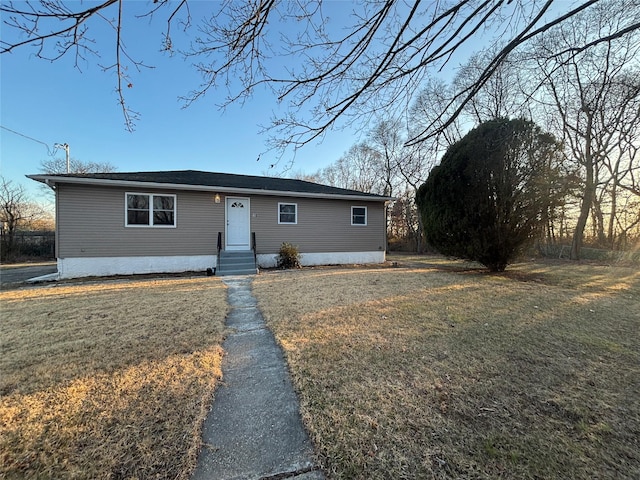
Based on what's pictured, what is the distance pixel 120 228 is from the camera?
351 inches

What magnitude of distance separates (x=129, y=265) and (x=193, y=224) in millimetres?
2373

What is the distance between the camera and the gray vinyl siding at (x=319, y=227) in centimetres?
1084

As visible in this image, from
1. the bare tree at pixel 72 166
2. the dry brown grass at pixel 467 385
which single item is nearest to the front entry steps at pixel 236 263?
the dry brown grass at pixel 467 385

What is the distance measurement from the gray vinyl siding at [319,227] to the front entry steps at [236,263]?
0.81m

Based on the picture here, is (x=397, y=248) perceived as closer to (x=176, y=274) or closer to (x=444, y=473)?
(x=176, y=274)

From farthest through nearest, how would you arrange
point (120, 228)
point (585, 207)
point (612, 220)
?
point (612, 220), point (585, 207), point (120, 228)

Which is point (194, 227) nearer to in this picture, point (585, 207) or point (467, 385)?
point (467, 385)

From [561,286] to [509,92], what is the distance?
518 centimetres

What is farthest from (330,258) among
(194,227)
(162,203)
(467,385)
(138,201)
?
(467,385)

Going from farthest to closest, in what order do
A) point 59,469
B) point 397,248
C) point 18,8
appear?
point 397,248 < point 18,8 < point 59,469

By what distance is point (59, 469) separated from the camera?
1.51m

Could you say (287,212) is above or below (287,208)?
below

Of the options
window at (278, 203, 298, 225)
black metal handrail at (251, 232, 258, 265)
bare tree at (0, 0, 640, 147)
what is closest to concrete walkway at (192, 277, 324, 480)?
bare tree at (0, 0, 640, 147)

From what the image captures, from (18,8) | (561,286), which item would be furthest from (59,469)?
(561,286)
